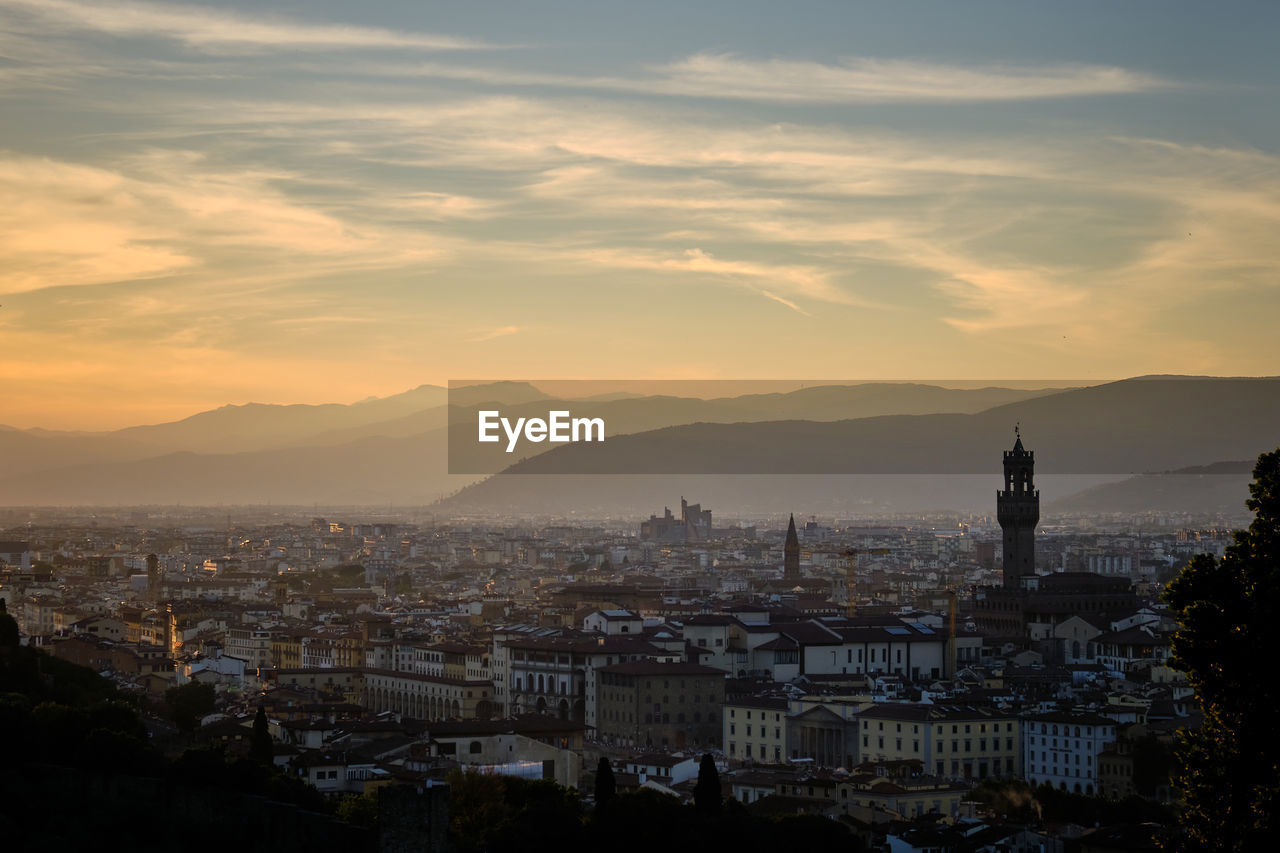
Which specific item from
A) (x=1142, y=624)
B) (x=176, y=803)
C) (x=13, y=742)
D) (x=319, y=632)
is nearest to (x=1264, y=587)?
(x=176, y=803)

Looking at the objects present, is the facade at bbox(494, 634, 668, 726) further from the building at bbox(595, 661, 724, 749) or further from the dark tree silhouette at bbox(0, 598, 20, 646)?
the dark tree silhouette at bbox(0, 598, 20, 646)

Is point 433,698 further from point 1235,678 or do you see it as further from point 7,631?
point 1235,678

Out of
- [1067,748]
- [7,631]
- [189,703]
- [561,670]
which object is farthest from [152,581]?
[1067,748]

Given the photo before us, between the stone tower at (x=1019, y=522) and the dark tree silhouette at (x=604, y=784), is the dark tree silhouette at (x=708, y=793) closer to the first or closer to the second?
the dark tree silhouette at (x=604, y=784)

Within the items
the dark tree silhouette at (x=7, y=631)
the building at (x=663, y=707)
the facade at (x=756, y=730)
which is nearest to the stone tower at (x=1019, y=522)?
the building at (x=663, y=707)

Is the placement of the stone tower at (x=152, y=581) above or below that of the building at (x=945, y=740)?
above

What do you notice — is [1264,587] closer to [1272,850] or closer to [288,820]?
[1272,850]
